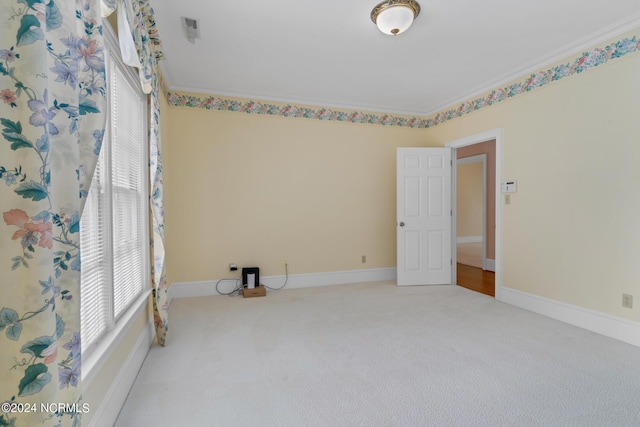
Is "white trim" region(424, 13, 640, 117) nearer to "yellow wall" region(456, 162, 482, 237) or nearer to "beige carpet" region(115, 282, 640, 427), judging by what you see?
"beige carpet" region(115, 282, 640, 427)

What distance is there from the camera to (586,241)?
285 centimetres

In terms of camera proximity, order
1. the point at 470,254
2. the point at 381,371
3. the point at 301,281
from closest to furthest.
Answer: the point at 381,371, the point at 301,281, the point at 470,254

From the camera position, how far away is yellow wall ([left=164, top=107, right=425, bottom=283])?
3.84 meters

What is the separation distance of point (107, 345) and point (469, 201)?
27.7 ft

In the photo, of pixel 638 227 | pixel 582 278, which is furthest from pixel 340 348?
pixel 638 227

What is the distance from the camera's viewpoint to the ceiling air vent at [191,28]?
2.44 metres

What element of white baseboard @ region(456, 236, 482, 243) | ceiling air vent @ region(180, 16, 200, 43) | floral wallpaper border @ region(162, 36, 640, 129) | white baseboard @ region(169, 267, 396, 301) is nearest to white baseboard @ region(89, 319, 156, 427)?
white baseboard @ region(169, 267, 396, 301)

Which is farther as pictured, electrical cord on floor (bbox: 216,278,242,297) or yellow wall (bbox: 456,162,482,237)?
yellow wall (bbox: 456,162,482,237)

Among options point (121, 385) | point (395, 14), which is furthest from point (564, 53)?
point (121, 385)

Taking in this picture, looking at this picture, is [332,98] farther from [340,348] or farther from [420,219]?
[340,348]

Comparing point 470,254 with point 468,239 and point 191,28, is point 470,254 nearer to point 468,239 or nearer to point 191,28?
point 468,239

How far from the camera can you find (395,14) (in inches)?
87.7

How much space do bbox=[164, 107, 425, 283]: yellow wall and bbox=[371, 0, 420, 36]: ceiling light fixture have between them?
2113mm

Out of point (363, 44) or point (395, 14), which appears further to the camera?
point (363, 44)
